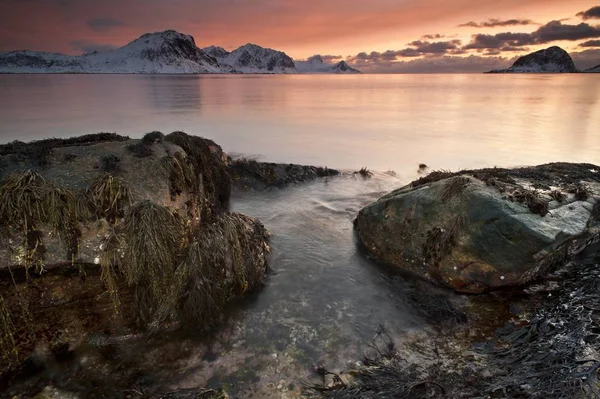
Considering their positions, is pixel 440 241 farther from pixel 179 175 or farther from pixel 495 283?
pixel 179 175

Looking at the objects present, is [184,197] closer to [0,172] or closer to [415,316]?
[0,172]

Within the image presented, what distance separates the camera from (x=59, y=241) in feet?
17.9

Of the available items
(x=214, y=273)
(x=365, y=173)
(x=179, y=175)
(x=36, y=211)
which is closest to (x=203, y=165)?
(x=179, y=175)

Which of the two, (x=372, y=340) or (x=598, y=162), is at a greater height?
(x=598, y=162)

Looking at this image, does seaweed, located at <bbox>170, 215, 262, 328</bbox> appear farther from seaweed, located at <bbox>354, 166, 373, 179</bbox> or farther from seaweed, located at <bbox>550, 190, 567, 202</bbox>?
seaweed, located at <bbox>354, 166, 373, 179</bbox>

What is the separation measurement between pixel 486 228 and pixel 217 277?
5.52 m

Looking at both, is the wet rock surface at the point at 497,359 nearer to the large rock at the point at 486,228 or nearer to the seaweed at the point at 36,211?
the large rock at the point at 486,228

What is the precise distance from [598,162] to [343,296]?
1746 centimetres

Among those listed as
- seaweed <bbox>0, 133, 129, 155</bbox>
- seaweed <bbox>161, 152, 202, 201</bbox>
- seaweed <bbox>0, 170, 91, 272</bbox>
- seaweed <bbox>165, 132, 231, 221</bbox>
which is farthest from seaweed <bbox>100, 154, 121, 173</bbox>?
seaweed <bbox>165, 132, 231, 221</bbox>

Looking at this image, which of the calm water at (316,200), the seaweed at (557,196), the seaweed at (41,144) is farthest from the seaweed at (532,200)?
the seaweed at (41,144)

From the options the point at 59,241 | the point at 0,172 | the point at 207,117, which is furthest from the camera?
the point at 207,117

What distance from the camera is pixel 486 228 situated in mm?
6984

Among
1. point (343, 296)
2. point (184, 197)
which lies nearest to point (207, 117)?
point (184, 197)

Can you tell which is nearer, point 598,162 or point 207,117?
point 598,162
